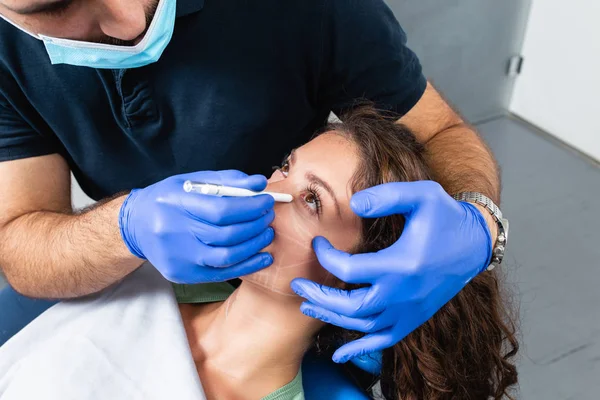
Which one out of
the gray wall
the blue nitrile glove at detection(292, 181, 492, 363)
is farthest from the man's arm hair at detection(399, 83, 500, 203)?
the gray wall

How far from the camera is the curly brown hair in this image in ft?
4.05

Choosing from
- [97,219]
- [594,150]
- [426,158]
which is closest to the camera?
[97,219]

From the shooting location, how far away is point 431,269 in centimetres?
106

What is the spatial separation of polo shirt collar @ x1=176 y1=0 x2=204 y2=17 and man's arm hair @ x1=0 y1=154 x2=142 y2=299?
41 cm

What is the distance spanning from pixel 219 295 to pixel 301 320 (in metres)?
0.30

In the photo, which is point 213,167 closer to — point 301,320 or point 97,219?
point 97,219

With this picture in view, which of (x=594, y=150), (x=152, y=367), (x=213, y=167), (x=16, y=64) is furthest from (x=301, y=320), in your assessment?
(x=594, y=150)

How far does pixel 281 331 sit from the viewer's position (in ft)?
4.27

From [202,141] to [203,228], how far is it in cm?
42

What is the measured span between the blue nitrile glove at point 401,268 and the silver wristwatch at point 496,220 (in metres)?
0.11

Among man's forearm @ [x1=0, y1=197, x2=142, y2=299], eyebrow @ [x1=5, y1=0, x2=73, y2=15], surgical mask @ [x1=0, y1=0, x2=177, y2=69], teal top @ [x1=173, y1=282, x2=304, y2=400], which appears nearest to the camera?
eyebrow @ [x1=5, y1=0, x2=73, y2=15]

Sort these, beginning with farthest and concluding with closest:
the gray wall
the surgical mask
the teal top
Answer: the gray wall < the teal top < the surgical mask

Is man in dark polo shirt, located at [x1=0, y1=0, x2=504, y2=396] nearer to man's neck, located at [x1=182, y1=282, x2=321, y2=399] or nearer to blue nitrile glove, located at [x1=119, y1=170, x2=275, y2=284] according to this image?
blue nitrile glove, located at [x1=119, y1=170, x2=275, y2=284]

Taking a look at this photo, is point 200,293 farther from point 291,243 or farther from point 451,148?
point 451,148
